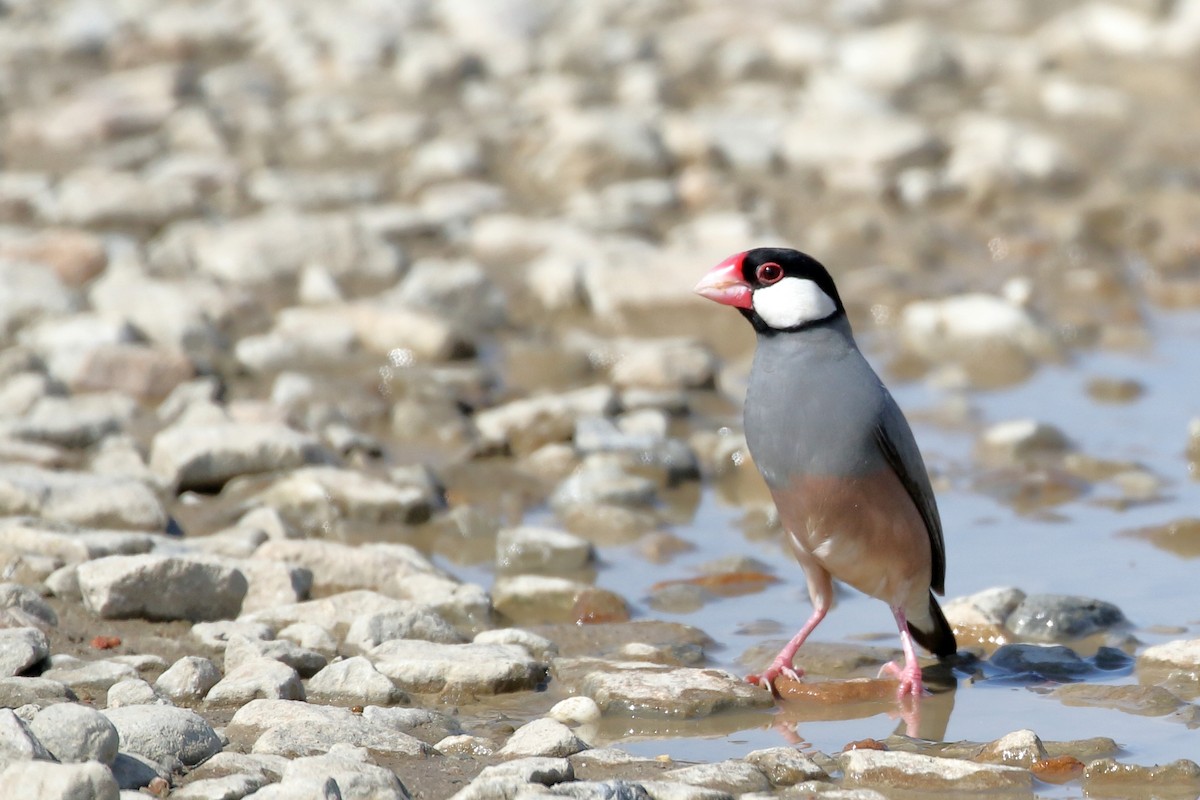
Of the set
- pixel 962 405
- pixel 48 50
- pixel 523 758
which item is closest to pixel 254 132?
pixel 48 50

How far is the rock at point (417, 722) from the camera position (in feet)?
18.6

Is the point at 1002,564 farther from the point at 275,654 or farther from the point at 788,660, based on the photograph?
the point at 275,654

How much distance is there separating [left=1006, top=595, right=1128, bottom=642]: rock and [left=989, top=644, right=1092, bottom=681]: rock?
19 cm

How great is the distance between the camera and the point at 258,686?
582 centimetres

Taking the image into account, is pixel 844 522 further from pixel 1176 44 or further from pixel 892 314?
pixel 1176 44

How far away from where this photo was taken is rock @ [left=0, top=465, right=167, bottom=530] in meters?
7.69

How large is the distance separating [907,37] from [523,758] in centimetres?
1215

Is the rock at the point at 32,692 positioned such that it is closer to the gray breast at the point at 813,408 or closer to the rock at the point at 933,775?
the rock at the point at 933,775

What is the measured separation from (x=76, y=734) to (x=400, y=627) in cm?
191

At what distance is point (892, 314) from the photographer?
11.9 m

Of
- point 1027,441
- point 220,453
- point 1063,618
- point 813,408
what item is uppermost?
point 813,408

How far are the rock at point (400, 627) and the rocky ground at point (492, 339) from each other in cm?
A: 2

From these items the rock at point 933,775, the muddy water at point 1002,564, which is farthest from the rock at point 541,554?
the rock at point 933,775

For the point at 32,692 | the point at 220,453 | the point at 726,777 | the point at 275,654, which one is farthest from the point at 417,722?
the point at 220,453
